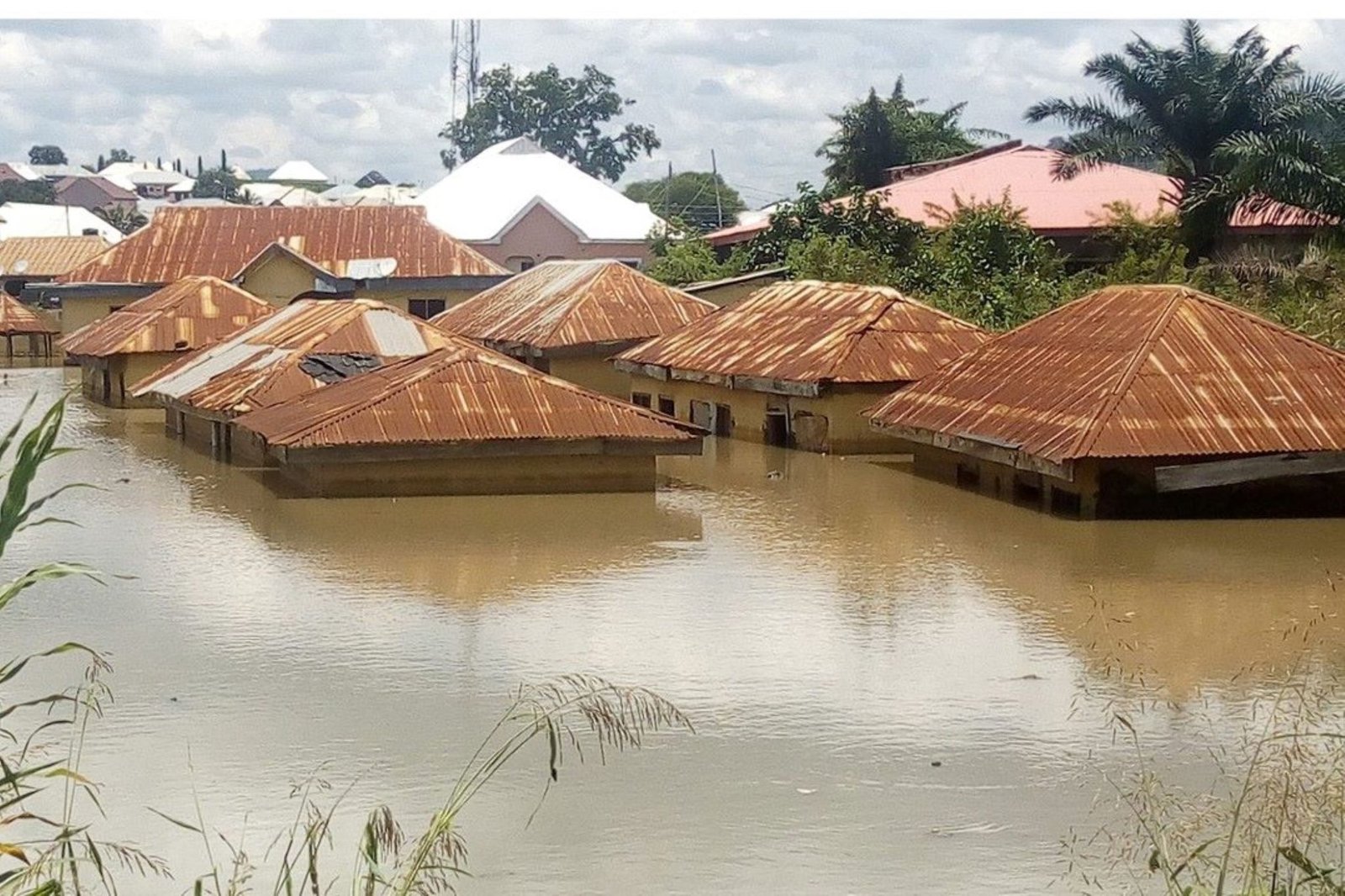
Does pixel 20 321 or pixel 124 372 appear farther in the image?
pixel 20 321

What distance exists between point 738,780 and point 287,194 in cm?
9419

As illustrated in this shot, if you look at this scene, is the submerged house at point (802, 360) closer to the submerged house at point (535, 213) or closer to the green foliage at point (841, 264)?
the green foliage at point (841, 264)

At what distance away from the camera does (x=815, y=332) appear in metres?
26.5

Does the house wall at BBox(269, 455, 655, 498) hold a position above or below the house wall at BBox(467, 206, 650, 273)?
below

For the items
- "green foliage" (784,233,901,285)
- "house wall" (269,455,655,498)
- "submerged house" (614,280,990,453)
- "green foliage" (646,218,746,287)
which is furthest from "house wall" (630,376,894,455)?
"green foliage" (646,218,746,287)

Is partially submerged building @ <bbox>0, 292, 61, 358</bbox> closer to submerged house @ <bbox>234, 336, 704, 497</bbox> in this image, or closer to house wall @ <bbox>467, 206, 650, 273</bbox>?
house wall @ <bbox>467, 206, 650, 273</bbox>

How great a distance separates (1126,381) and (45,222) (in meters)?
63.9

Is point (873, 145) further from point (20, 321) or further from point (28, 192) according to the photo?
point (28, 192)

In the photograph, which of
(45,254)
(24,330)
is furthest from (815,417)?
(45,254)

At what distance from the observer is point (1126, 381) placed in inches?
735

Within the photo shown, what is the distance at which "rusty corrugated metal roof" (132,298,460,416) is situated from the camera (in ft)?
80.4

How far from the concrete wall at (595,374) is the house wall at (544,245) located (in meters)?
22.4

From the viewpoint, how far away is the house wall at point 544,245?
54.8 meters

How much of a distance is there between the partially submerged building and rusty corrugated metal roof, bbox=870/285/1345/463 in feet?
110
